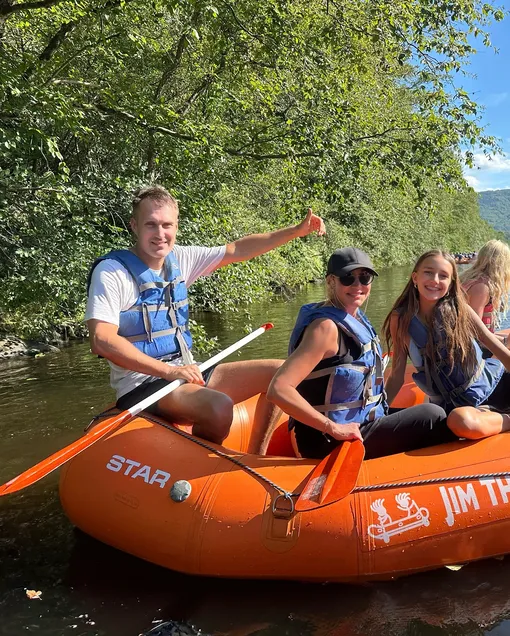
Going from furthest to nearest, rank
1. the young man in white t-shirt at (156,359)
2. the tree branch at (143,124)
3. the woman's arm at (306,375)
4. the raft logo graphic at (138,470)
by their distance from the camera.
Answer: the tree branch at (143,124) → the young man in white t-shirt at (156,359) → the raft logo graphic at (138,470) → the woman's arm at (306,375)

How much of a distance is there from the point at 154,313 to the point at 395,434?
1.33 m

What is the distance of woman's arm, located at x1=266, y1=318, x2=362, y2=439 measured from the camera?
229 cm

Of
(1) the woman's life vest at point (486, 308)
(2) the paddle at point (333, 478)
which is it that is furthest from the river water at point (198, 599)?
(1) the woman's life vest at point (486, 308)

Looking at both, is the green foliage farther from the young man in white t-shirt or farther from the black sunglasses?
the black sunglasses

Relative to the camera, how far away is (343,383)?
8.07 ft

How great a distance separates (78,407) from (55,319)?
250cm

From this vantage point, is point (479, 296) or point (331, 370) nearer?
point (331, 370)

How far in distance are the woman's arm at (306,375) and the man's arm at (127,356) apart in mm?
490

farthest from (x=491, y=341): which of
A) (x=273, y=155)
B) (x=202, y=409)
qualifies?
(x=273, y=155)

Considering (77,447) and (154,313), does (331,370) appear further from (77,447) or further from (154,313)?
(77,447)

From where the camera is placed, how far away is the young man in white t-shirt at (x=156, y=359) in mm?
2625

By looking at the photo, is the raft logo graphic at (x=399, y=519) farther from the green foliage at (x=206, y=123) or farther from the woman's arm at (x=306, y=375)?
the green foliage at (x=206, y=123)

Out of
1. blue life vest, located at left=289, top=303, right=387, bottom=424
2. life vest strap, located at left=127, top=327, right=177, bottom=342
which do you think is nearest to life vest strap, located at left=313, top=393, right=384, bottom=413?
blue life vest, located at left=289, top=303, right=387, bottom=424

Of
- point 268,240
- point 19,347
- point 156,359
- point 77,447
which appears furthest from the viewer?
point 19,347
